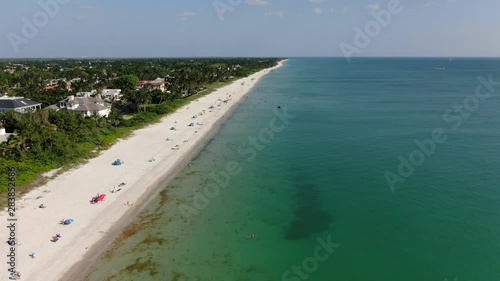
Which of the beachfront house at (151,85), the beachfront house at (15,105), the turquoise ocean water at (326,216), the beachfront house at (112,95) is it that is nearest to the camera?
the turquoise ocean water at (326,216)

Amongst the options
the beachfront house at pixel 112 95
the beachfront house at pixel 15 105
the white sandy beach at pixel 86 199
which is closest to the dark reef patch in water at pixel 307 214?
the white sandy beach at pixel 86 199

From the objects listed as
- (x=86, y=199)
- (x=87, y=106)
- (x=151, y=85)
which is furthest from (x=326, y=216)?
(x=151, y=85)

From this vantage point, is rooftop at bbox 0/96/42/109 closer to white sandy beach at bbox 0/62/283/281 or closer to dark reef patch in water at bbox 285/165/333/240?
white sandy beach at bbox 0/62/283/281

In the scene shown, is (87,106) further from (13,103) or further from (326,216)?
(326,216)

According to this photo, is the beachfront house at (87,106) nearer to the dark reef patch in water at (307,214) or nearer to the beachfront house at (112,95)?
the beachfront house at (112,95)

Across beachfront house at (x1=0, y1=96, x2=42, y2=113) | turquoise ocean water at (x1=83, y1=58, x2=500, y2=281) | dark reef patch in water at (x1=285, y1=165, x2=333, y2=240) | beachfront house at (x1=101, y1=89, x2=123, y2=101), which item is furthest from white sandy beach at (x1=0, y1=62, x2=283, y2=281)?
beachfront house at (x1=101, y1=89, x2=123, y2=101)

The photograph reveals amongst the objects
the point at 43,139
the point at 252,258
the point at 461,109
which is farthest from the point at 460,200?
the point at 461,109

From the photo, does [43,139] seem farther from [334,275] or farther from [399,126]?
[399,126]
